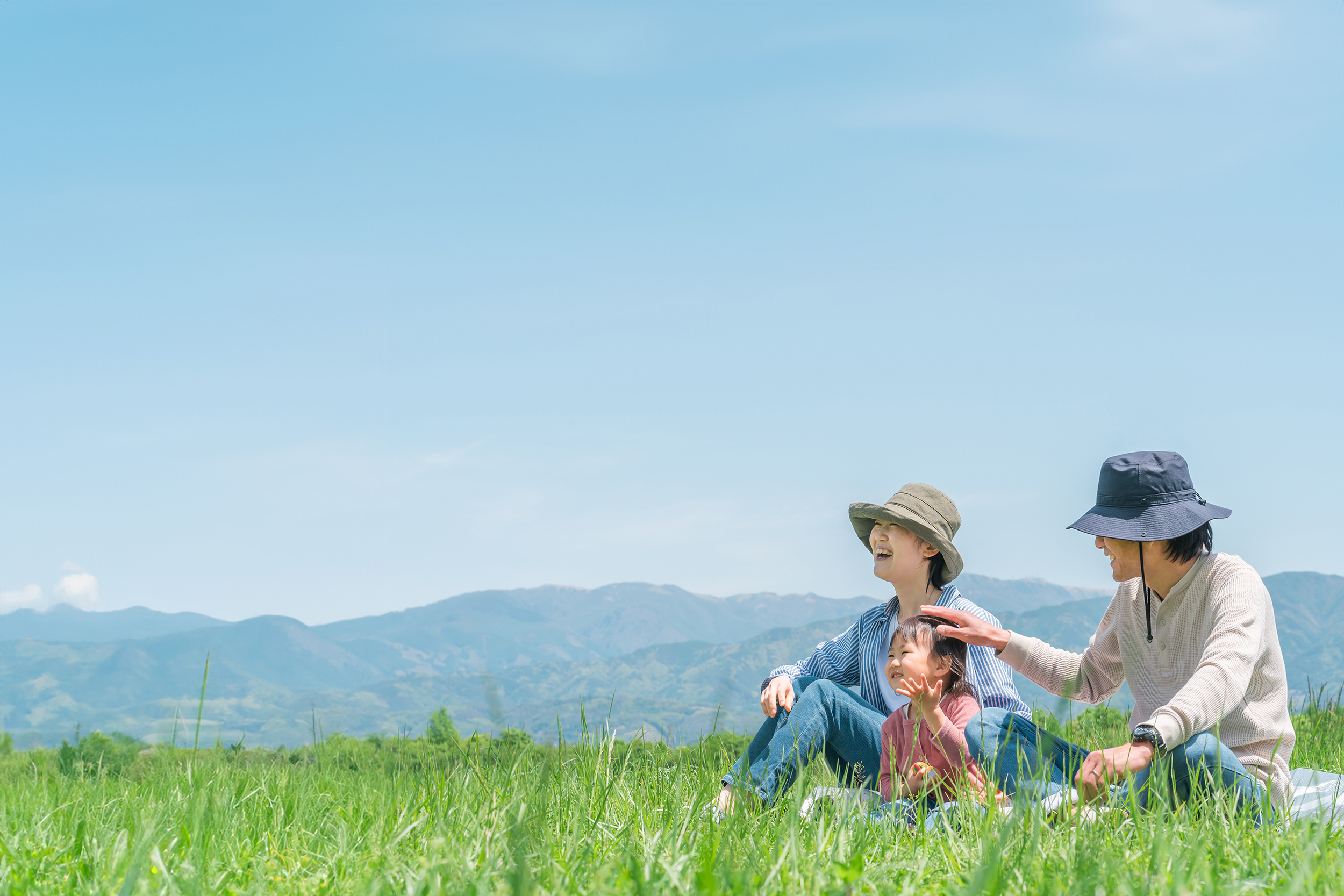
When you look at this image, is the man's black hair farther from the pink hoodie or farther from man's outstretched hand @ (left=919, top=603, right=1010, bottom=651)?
the pink hoodie

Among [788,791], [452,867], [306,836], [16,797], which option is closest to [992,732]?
[788,791]

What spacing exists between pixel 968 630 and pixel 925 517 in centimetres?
A: 80

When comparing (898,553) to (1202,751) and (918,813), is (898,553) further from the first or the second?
(918,813)

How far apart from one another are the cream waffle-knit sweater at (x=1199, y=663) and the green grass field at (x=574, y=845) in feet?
1.62

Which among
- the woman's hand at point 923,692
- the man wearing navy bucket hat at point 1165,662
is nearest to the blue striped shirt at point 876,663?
the man wearing navy bucket hat at point 1165,662

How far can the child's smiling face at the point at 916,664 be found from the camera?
395cm

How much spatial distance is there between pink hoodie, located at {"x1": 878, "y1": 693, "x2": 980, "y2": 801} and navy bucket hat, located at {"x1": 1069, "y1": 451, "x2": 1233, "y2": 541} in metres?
0.87

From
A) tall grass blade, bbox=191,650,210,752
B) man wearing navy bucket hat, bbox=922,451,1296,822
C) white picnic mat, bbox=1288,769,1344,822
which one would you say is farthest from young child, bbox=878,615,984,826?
tall grass blade, bbox=191,650,210,752

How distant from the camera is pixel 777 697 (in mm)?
4445

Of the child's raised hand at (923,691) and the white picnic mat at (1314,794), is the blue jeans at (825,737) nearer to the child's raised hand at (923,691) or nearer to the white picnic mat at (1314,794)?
the child's raised hand at (923,691)

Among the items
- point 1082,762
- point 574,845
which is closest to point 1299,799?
point 1082,762

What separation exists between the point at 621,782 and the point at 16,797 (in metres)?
3.04

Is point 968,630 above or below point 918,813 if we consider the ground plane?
above

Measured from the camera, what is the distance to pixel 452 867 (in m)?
2.30
